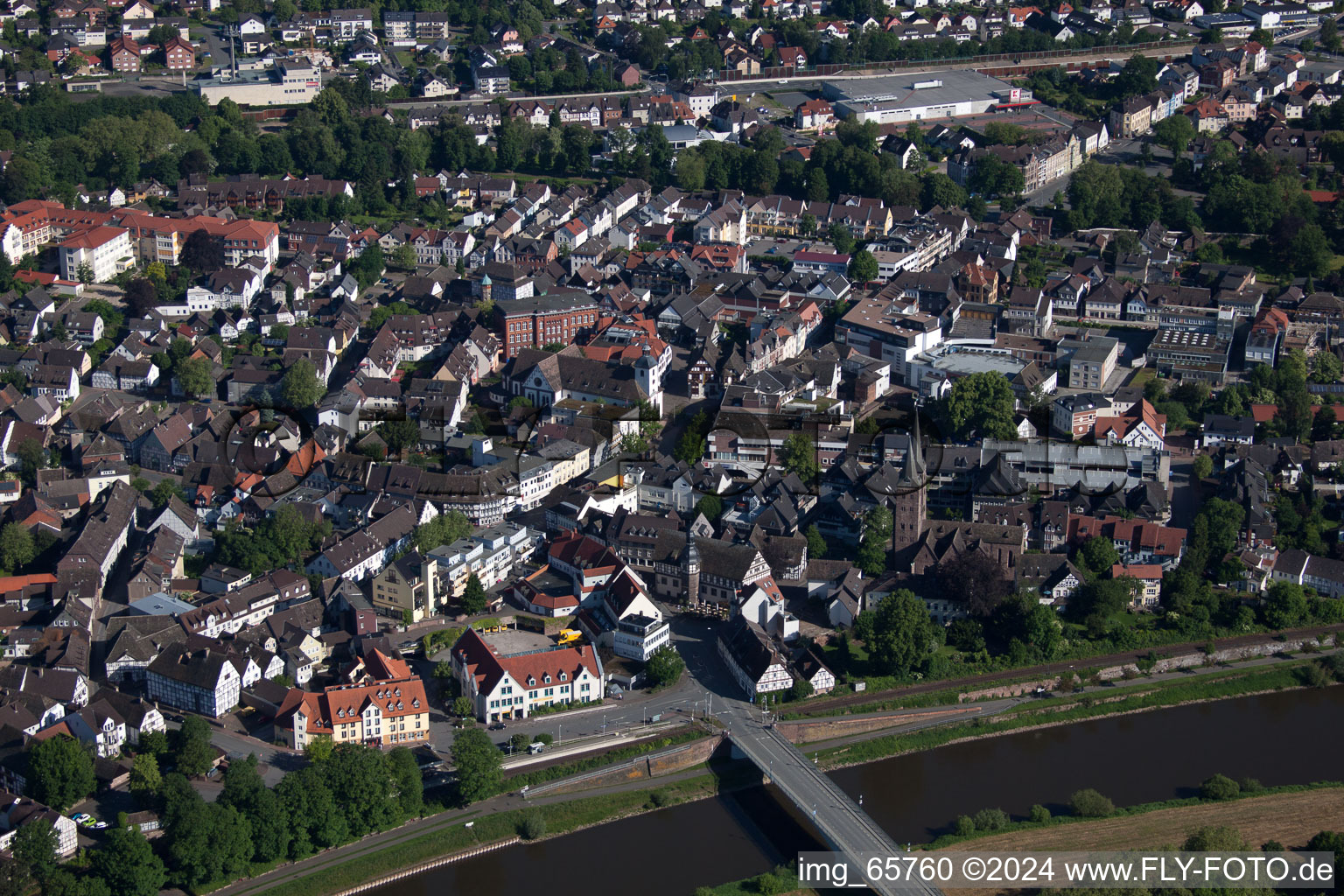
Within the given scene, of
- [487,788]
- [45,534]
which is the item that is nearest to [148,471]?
[45,534]

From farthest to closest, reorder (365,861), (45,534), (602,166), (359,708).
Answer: (602,166) < (45,534) < (359,708) < (365,861)

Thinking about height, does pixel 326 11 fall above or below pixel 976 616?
above

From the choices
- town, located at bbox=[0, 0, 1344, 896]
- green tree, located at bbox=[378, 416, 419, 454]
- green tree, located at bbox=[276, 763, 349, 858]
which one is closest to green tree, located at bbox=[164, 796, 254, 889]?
town, located at bbox=[0, 0, 1344, 896]

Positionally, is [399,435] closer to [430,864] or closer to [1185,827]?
[430,864]

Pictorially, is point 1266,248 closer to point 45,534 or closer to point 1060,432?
point 1060,432

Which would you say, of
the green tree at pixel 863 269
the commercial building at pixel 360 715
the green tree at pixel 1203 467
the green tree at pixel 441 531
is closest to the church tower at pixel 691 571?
the green tree at pixel 441 531

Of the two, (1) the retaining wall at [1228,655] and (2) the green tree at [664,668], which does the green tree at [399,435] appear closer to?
(2) the green tree at [664,668]
